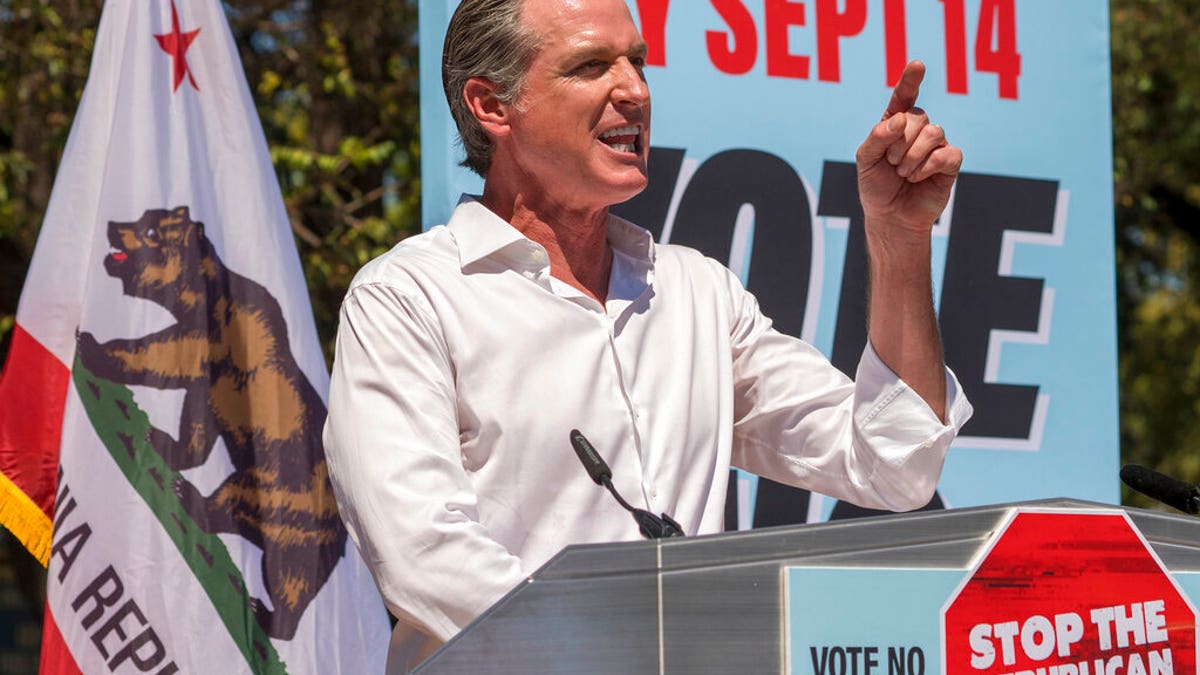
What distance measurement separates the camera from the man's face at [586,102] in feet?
7.31

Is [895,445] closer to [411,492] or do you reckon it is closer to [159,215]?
[411,492]

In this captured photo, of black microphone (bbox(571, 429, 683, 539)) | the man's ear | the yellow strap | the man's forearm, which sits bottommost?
the yellow strap

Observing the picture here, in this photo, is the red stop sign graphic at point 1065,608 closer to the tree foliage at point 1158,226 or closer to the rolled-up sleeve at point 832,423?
the rolled-up sleeve at point 832,423

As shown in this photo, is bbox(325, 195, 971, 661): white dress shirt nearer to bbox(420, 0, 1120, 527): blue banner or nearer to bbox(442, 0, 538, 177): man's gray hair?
bbox(442, 0, 538, 177): man's gray hair

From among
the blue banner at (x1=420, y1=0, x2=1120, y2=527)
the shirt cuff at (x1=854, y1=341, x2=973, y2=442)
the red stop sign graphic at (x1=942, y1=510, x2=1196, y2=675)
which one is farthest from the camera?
the blue banner at (x1=420, y1=0, x2=1120, y2=527)

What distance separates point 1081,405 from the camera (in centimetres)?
334

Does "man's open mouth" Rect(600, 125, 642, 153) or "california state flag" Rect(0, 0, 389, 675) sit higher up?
"man's open mouth" Rect(600, 125, 642, 153)

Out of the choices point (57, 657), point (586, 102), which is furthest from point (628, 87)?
point (57, 657)

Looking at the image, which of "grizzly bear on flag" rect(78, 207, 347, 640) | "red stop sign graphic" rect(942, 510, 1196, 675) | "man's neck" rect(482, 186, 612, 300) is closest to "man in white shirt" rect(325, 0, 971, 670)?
"man's neck" rect(482, 186, 612, 300)

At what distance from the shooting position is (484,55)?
2324 millimetres

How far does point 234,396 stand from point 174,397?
119mm

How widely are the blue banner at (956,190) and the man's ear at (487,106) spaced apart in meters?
0.68

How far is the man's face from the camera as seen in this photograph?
2.23m

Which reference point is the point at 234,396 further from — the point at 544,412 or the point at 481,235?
the point at 544,412
